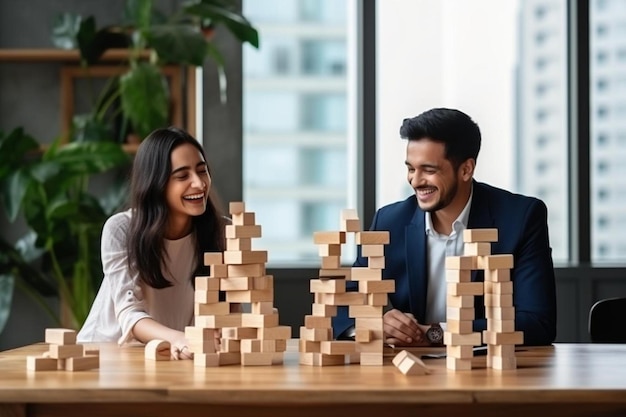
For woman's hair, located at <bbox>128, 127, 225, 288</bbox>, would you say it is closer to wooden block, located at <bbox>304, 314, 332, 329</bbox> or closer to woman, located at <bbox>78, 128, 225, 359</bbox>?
woman, located at <bbox>78, 128, 225, 359</bbox>

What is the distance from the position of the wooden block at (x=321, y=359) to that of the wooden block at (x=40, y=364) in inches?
20.8

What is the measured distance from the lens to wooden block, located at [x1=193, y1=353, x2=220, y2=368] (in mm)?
2100

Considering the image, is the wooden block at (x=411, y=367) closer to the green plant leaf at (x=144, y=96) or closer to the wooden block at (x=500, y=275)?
the wooden block at (x=500, y=275)

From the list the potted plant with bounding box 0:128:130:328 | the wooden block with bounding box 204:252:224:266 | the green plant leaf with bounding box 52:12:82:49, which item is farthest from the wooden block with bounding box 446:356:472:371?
the green plant leaf with bounding box 52:12:82:49

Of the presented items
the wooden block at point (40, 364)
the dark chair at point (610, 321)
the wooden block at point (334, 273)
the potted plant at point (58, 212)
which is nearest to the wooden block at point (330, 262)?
the wooden block at point (334, 273)

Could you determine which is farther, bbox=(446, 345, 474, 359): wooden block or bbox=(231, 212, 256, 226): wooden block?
bbox=(231, 212, 256, 226): wooden block

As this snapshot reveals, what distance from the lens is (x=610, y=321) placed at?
9.95 ft

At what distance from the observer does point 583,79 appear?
5188 millimetres

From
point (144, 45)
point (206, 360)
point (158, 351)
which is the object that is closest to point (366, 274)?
point (206, 360)

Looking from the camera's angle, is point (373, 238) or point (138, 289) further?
point (138, 289)

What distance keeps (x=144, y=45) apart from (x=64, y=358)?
2754mm

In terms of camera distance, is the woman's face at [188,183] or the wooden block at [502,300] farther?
the woman's face at [188,183]

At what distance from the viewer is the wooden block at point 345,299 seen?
83.5 inches

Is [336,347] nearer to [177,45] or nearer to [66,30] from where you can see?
[177,45]
